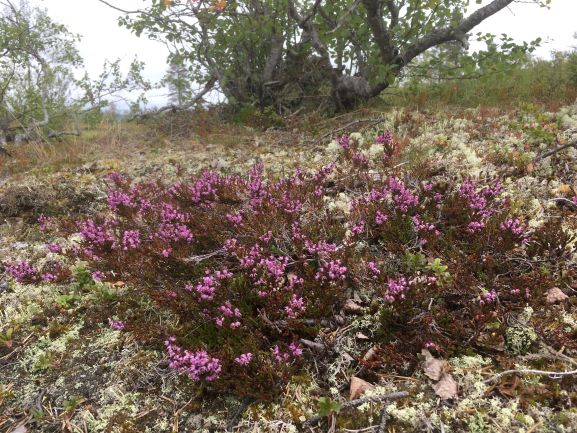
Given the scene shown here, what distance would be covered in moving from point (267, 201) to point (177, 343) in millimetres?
1666

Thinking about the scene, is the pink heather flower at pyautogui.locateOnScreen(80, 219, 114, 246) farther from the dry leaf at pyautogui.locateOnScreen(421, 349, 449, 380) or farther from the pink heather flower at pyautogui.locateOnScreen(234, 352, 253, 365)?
the dry leaf at pyautogui.locateOnScreen(421, 349, 449, 380)

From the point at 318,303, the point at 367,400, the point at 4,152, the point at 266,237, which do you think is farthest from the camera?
the point at 4,152

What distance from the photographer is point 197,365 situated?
90.7 inches

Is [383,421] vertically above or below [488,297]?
below

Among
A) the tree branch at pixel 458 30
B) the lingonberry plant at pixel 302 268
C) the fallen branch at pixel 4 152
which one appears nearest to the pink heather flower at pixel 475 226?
the lingonberry plant at pixel 302 268

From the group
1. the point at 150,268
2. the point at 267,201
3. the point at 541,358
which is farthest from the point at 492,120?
the point at 150,268

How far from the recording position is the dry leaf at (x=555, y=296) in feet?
8.18

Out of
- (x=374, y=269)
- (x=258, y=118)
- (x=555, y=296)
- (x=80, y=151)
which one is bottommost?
(x=555, y=296)

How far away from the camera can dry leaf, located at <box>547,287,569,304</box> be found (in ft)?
8.18

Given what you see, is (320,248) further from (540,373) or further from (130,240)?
(130,240)

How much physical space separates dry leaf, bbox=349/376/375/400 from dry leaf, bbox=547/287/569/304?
4.36 ft

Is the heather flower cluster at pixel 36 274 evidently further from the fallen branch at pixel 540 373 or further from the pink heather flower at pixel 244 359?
the fallen branch at pixel 540 373

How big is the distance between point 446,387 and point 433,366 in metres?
0.14

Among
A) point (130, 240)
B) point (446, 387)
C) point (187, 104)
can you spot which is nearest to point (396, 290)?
point (446, 387)
